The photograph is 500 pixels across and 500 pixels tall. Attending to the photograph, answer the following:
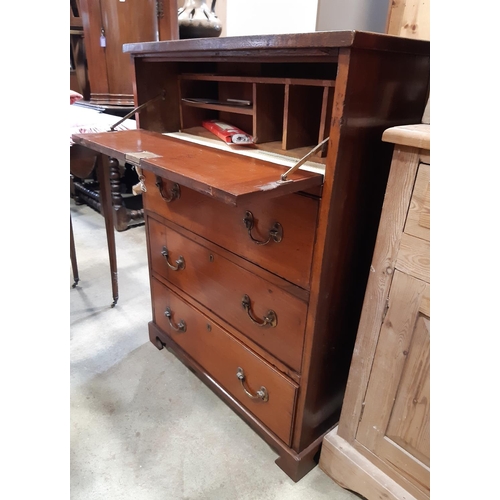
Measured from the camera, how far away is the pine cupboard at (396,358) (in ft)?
2.44

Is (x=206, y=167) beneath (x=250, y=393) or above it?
above

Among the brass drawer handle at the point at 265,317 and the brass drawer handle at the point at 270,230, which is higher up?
the brass drawer handle at the point at 270,230

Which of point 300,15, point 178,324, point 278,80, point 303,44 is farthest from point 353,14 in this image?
point 178,324

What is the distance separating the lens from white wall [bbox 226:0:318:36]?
168 cm

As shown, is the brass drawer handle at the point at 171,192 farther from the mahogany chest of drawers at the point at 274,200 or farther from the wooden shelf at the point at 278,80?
the wooden shelf at the point at 278,80

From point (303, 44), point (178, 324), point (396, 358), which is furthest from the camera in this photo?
point (178, 324)

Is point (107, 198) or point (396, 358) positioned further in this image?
point (107, 198)

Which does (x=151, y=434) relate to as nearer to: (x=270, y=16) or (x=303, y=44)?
(x=303, y=44)

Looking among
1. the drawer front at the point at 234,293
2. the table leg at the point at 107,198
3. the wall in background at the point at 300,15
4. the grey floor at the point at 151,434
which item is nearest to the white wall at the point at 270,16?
the wall in background at the point at 300,15

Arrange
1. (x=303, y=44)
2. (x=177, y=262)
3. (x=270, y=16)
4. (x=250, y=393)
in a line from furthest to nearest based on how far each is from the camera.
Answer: (x=270, y=16) → (x=177, y=262) → (x=250, y=393) → (x=303, y=44)

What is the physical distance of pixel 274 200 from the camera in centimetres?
86

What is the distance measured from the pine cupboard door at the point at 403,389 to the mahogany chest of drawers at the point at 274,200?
0.13 meters

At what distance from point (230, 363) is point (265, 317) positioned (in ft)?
0.92
